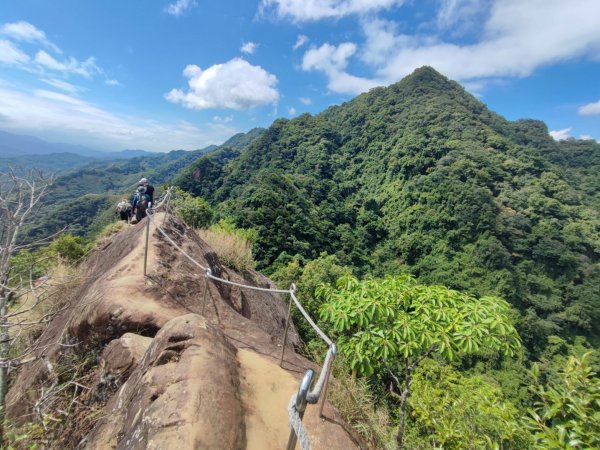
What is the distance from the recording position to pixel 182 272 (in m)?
5.97

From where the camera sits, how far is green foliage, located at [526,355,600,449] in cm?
213

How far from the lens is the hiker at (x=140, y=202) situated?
1028 cm

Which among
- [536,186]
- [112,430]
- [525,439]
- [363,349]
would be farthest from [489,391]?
[536,186]

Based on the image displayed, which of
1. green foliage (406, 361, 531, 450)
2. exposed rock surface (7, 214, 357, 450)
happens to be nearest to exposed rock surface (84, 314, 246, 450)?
exposed rock surface (7, 214, 357, 450)

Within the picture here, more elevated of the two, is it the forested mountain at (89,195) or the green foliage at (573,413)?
the green foliage at (573,413)

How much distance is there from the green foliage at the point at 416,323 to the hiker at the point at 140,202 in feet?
26.7

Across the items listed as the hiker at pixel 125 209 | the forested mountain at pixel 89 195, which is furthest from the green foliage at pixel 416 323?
the forested mountain at pixel 89 195

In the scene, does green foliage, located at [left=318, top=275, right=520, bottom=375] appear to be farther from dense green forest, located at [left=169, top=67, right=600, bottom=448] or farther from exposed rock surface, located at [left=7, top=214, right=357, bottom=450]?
exposed rock surface, located at [left=7, top=214, right=357, bottom=450]

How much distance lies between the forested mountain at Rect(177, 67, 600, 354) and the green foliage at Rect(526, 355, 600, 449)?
110 feet

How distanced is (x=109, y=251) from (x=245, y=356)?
5.96 meters

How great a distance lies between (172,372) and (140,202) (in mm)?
8647

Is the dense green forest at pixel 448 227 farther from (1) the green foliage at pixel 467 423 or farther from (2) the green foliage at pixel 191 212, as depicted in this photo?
(2) the green foliage at pixel 191 212

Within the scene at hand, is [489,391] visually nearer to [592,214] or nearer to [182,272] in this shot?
[182,272]

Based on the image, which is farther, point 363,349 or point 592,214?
point 592,214
